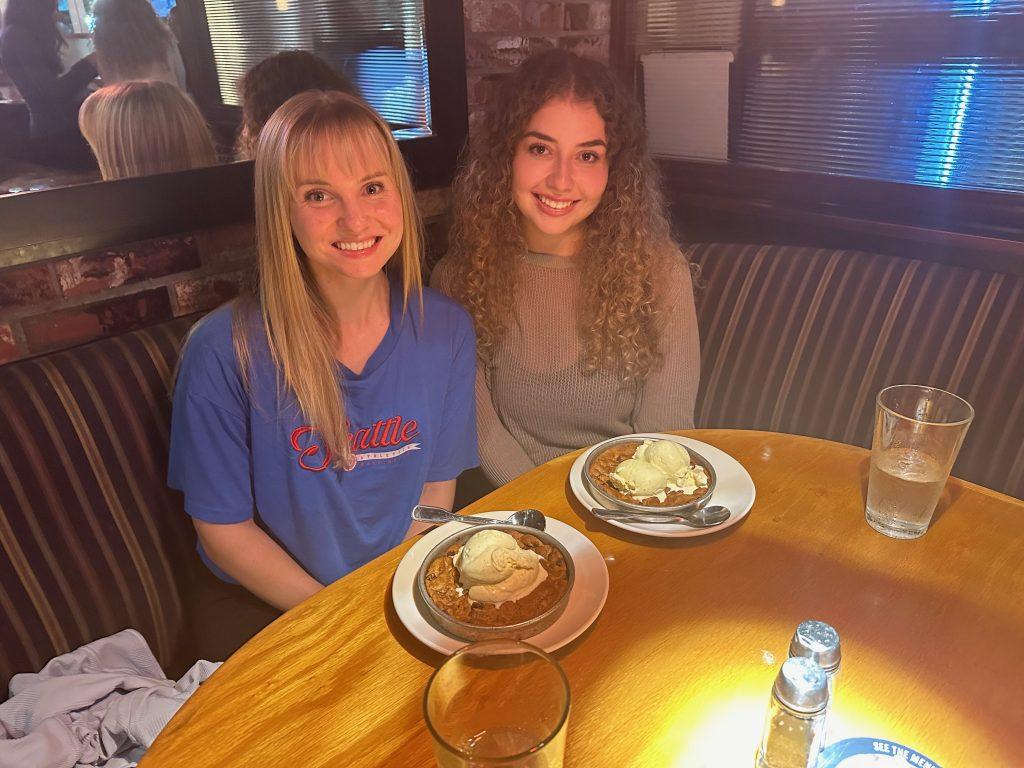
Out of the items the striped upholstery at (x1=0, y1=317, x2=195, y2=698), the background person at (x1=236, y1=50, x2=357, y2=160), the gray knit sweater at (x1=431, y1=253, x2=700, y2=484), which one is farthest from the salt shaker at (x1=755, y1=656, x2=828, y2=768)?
the background person at (x1=236, y1=50, x2=357, y2=160)

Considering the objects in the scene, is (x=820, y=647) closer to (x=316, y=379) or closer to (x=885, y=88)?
(x=316, y=379)

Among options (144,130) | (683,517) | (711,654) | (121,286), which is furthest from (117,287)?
(711,654)

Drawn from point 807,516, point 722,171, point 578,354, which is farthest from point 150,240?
point 722,171

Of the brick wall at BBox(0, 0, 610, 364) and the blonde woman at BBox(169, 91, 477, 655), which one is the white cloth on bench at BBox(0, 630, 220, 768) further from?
the brick wall at BBox(0, 0, 610, 364)


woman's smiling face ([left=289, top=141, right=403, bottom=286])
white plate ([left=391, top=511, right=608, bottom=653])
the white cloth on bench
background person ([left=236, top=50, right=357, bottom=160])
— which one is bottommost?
the white cloth on bench

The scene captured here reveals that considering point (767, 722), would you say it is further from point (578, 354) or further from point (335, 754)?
point (578, 354)

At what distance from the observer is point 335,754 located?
0.72 m

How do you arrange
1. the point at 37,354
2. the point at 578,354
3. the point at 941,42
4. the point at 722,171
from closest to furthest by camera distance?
the point at 37,354, the point at 578,354, the point at 941,42, the point at 722,171

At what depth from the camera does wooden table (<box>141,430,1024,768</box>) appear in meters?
0.72

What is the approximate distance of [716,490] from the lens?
111 centimetres

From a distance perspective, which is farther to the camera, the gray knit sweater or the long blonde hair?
the gray knit sweater

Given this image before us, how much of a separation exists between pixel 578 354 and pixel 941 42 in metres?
1.23

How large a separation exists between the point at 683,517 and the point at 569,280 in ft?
2.69

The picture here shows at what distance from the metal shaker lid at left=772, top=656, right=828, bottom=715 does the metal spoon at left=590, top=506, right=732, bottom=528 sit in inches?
15.4
